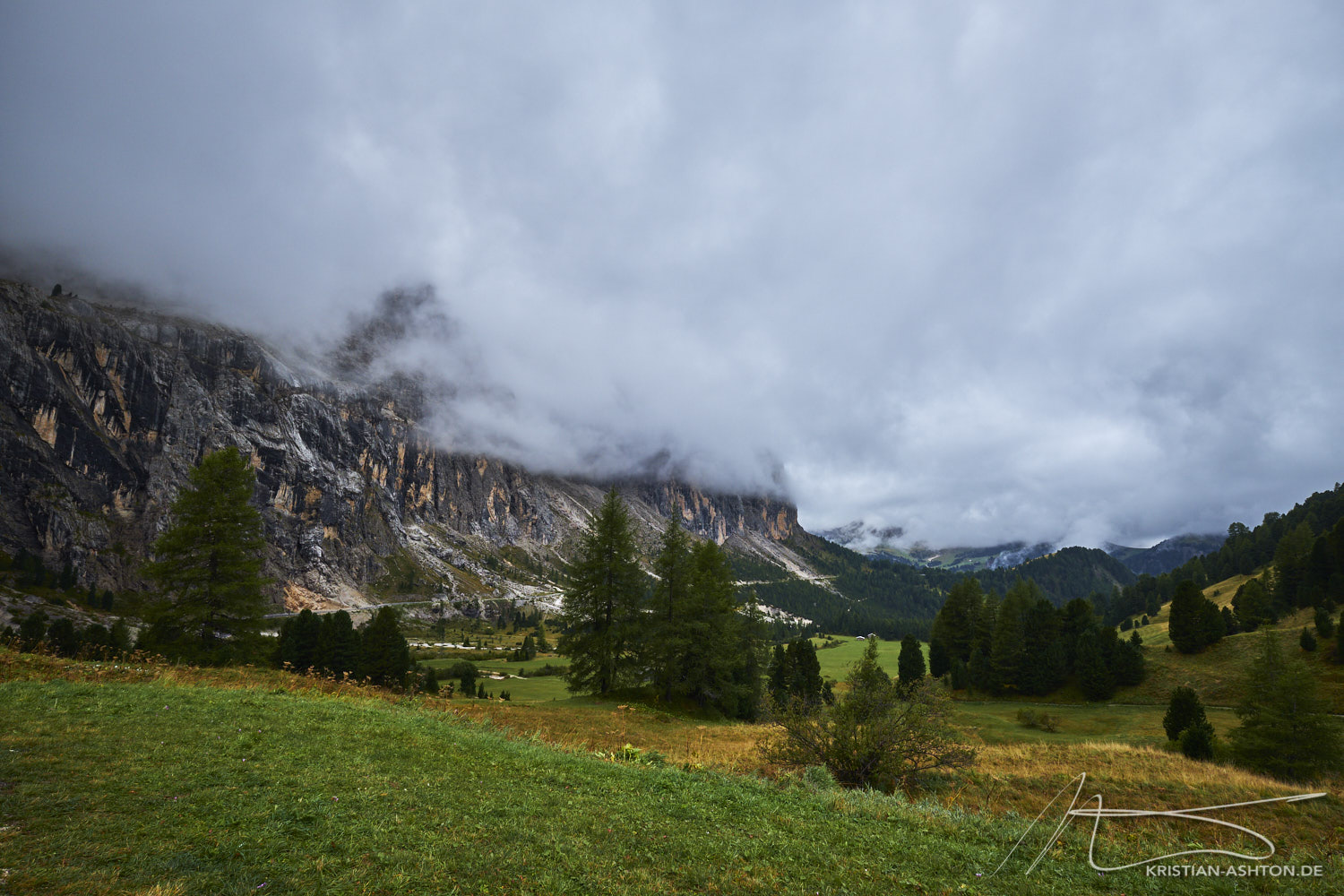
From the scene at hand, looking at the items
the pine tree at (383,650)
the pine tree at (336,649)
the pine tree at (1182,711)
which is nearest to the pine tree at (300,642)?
the pine tree at (336,649)

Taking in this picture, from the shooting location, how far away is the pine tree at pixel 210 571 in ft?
82.6

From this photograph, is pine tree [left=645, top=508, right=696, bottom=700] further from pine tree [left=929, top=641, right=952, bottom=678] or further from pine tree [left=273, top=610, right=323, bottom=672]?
pine tree [left=929, top=641, right=952, bottom=678]

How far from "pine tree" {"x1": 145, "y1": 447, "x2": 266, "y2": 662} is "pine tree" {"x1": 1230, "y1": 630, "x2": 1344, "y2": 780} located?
167 feet

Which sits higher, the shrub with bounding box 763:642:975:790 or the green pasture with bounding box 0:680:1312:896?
the green pasture with bounding box 0:680:1312:896

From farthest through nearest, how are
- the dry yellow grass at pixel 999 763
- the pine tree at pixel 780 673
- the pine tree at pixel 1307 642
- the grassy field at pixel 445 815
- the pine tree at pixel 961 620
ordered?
the pine tree at pixel 961 620, the pine tree at pixel 780 673, the pine tree at pixel 1307 642, the dry yellow grass at pixel 999 763, the grassy field at pixel 445 815

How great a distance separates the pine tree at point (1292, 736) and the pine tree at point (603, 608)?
3228 cm

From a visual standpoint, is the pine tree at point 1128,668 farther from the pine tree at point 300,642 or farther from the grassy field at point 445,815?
the pine tree at point 300,642

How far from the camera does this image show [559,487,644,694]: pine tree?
32.2m

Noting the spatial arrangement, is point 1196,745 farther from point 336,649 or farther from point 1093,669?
point 336,649

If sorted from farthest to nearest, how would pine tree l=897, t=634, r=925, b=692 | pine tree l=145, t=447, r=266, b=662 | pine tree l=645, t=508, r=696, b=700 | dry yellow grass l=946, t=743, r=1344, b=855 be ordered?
1. pine tree l=897, t=634, r=925, b=692
2. pine tree l=645, t=508, r=696, b=700
3. pine tree l=145, t=447, r=266, b=662
4. dry yellow grass l=946, t=743, r=1344, b=855

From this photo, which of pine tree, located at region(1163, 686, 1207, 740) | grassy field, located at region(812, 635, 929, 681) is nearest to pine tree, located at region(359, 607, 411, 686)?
pine tree, located at region(1163, 686, 1207, 740)

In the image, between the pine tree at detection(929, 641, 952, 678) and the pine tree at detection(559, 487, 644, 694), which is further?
the pine tree at detection(929, 641, 952, 678)

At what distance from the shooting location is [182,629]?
25.9 metres

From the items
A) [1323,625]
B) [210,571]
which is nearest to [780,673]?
[1323,625]
